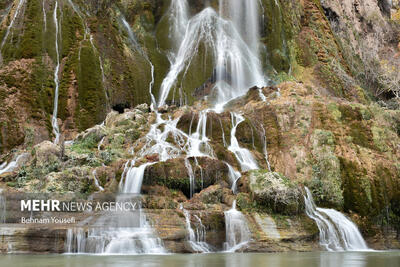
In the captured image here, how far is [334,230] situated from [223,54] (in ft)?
73.0

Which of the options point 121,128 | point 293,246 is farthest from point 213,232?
point 121,128

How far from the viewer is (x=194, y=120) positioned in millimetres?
25500

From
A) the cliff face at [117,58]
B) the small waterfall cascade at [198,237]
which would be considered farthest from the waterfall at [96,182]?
the cliff face at [117,58]

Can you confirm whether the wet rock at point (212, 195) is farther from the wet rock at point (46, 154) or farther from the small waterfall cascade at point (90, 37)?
the small waterfall cascade at point (90, 37)

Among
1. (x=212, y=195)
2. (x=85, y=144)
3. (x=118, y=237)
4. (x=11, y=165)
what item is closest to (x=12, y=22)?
(x=85, y=144)

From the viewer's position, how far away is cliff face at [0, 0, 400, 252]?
19281mm

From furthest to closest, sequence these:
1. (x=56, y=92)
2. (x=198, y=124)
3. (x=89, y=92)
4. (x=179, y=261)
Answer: (x=89, y=92)
(x=56, y=92)
(x=198, y=124)
(x=179, y=261)

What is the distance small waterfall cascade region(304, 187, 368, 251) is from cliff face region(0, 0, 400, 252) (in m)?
0.69

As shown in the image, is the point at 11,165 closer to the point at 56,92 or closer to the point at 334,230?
the point at 56,92

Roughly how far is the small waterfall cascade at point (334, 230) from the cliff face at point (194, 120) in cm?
69

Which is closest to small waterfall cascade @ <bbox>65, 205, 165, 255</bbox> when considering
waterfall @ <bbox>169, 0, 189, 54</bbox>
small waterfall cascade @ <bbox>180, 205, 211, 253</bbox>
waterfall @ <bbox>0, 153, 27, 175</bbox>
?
small waterfall cascade @ <bbox>180, 205, 211, 253</bbox>

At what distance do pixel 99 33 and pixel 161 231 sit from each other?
22.4 metres

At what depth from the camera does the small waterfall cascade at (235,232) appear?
56.3 ft

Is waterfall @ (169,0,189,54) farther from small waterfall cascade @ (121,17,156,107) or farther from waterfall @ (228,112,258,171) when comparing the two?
waterfall @ (228,112,258,171)
